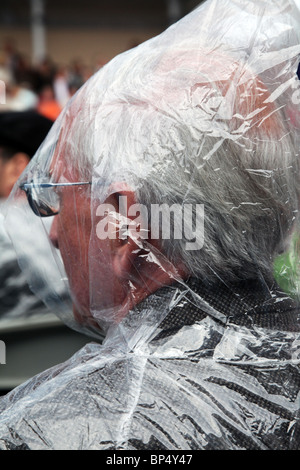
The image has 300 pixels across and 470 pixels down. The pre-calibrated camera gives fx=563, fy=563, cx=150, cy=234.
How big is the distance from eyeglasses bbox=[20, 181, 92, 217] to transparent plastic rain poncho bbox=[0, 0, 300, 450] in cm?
8

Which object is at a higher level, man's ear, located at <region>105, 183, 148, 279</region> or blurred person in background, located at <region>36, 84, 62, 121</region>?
blurred person in background, located at <region>36, 84, 62, 121</region>

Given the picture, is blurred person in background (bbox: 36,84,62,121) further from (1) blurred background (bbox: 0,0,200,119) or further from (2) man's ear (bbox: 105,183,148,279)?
(2) man's ear (bbox: 105,183,148,279)

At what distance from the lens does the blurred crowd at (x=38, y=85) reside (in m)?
6.53

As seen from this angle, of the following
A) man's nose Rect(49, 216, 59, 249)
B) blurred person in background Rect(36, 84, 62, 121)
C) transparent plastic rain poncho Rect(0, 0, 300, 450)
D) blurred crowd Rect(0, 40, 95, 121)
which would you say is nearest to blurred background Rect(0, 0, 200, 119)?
blurred crowd Rect(0, 40, 95, 121)

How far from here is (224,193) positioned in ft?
3.11

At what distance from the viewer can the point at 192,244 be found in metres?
0.98

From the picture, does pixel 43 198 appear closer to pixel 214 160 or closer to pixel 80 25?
pixel 214 160

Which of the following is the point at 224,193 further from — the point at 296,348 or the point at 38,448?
the point at 38,448

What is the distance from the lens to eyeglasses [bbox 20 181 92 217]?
115cm

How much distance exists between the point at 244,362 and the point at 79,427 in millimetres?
285

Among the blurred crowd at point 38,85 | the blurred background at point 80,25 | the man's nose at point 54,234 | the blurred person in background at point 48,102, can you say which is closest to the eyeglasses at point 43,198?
the man's nose at point 54,234

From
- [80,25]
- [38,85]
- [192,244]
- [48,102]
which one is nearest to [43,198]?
[192,244]

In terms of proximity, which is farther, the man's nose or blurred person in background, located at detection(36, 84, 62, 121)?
blurred person in background, located at detection(36, 84, 62, 121)

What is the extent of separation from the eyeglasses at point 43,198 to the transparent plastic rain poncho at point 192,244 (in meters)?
0.08
